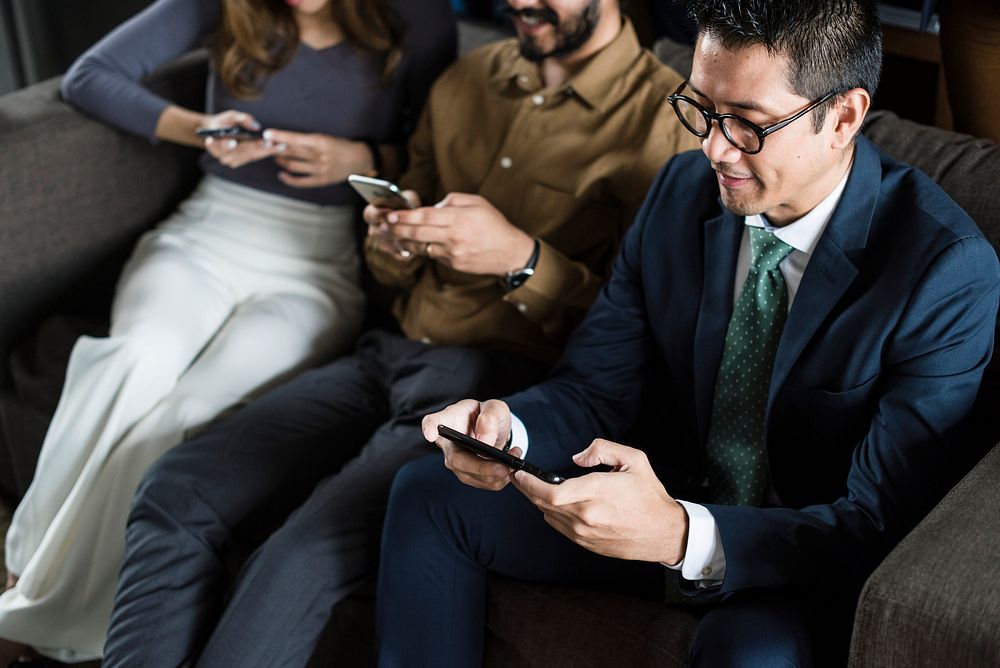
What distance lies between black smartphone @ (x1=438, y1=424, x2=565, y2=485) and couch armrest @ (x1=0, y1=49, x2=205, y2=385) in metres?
1.08

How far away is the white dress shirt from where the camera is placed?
1.13 m

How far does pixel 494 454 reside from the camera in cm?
110

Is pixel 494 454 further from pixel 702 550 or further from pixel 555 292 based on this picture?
pixel 555 292

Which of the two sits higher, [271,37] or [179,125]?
[271,37]

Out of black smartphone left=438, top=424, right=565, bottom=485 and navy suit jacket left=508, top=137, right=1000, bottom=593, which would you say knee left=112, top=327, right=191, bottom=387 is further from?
black smartphone left=438, top=424, right=565, bottom=485

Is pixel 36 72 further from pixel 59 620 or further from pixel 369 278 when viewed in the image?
pixel 59 620

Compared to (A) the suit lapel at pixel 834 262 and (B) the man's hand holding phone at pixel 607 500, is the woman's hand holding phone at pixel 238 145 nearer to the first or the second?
(B) the man's hand holding phone at pixel 607 500

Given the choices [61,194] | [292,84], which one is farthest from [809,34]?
[61,194]

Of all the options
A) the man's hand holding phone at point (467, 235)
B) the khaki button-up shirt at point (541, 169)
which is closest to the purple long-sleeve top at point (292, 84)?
the khaki button-up shirt at point (541, 169)

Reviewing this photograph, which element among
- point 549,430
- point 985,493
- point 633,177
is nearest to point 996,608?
point 985,493

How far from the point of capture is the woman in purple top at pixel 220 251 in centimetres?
163

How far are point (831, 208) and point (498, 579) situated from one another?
1.89 feet

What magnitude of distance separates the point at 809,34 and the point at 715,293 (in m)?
0.33

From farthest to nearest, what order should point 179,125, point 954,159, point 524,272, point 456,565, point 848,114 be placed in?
point 179,125
point 524,272
point 954,159
point 456,565
point 848,114
